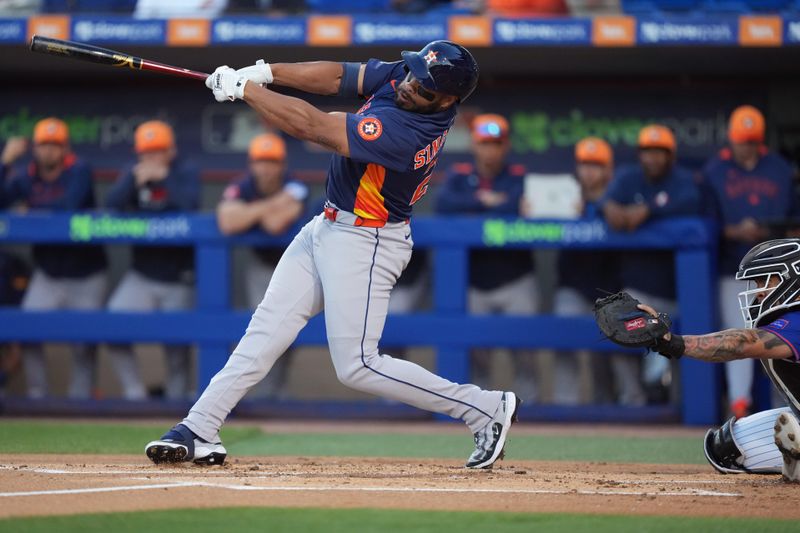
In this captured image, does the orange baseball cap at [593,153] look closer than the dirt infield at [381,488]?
No

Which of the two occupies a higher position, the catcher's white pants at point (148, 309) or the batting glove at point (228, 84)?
the batting glove at point (228, 84)

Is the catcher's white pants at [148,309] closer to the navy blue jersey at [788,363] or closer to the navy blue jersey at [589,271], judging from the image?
the navy blue jersey at [589,271]

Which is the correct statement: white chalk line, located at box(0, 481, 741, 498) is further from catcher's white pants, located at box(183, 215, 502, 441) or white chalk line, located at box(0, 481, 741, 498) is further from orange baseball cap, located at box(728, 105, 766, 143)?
orange baseball cap, located at box(728, 105, 766, 143)

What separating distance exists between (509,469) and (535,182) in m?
4.51

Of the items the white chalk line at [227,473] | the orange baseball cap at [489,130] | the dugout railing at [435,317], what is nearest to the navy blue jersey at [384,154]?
the white chalk line at [227,473]

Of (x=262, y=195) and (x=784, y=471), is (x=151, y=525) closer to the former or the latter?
(x=784, y=471)

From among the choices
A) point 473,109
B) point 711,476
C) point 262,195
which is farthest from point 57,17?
point 711,476

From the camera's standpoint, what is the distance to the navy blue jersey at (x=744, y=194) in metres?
7.38

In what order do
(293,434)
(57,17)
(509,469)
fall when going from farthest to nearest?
1. (57,17)
2. (293,434)
3. (509,469)

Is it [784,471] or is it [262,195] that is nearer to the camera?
[784,471]

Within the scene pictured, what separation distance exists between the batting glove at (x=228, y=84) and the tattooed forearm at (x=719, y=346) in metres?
1.78

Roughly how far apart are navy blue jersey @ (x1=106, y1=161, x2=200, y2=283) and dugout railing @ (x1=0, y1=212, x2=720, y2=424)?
0.17 metres

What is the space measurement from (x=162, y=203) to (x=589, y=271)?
275 cm

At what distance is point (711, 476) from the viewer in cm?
472
